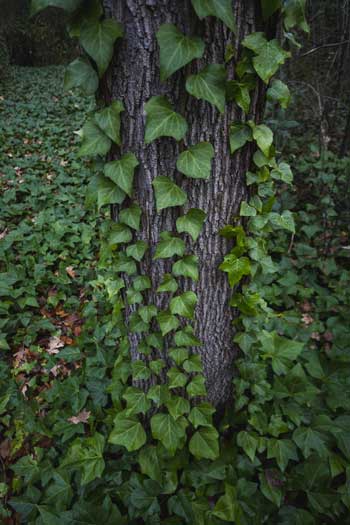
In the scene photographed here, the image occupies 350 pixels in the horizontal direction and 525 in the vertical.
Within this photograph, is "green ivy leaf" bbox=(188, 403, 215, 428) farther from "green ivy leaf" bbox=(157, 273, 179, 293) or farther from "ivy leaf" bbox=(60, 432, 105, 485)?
"green ivy leaf" bbox=(157, 273, 179, 293)

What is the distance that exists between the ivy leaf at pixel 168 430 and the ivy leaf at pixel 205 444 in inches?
3.0

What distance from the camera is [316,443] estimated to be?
1619 mm

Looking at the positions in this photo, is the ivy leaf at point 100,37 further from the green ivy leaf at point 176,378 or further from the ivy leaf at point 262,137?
the green ivy leaf at point 176,378

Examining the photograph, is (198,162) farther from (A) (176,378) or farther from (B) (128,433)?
(B) (128,433)

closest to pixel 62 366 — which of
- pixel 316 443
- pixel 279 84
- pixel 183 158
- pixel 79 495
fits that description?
pixel 79 495

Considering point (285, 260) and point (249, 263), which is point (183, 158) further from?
point (285, 260)

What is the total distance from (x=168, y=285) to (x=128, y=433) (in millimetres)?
791

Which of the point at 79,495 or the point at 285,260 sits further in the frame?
the point at 285,260

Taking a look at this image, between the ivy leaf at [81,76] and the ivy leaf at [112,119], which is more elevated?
the ivy leaf at [81,76]

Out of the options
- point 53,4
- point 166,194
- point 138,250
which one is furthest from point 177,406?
point 53,4

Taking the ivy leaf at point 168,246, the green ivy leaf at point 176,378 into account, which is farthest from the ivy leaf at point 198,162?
the green ivy leaf at point 176,378

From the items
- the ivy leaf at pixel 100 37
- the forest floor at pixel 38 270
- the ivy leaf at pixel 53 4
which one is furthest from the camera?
the forest floor at pixel 38 270

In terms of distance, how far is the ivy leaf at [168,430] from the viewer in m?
1.54

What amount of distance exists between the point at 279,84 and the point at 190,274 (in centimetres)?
73
